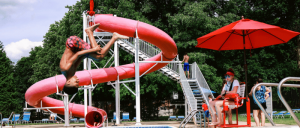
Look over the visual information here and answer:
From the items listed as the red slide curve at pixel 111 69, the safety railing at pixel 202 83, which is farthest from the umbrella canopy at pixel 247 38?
the safety railing at pixel 202 83

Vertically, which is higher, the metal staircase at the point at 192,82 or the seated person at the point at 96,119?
the metal staircase at the point at 192,82

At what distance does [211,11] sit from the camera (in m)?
24.8

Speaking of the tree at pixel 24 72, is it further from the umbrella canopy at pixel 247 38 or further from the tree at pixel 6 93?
the umbrella canopy at pixel 247 38

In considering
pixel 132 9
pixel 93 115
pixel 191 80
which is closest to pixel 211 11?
pixel 132 9

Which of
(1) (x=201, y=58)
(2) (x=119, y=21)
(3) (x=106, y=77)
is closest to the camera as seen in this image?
(2) (x=119, y=21)

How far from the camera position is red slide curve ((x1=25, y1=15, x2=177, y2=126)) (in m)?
12.6

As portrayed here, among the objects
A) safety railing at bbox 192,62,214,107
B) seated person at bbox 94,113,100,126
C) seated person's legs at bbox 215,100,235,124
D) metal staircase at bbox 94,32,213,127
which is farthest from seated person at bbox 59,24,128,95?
safety railing at bbox 192,62,214,107

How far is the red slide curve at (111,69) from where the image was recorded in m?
12.6

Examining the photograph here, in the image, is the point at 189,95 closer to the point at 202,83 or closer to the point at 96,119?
the point at 202,83

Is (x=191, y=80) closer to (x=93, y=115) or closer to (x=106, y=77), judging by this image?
(x=106, y=77)

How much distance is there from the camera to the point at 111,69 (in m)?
15.8

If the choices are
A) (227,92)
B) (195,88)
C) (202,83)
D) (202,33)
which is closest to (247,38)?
(227,92)

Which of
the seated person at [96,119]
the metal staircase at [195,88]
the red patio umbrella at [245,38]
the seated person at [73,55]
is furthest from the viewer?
the metal staircase at [195,88]

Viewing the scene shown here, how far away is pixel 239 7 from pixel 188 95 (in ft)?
43.2
